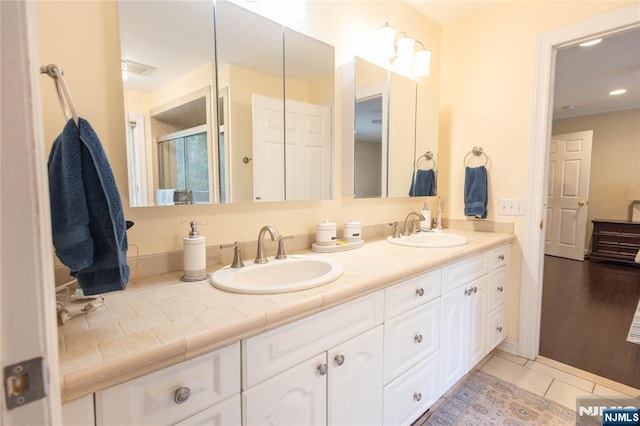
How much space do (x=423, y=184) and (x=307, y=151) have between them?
107 cm

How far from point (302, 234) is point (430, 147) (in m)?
1.28

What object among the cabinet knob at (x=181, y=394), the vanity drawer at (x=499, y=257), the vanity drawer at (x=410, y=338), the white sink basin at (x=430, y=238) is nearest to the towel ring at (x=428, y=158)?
the white sink basin at (x=430, y=238)

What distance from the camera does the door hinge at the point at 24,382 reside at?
359 mm

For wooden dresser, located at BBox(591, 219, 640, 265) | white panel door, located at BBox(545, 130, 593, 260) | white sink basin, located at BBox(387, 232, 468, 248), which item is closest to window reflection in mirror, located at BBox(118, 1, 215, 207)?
white sink basin, located at BBox(387, 232, 468, 248)

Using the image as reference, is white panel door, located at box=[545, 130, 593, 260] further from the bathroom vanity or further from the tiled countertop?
the tiled countertop

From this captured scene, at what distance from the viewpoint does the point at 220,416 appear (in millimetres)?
757

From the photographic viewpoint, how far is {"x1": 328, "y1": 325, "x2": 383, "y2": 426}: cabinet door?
3.34 feet

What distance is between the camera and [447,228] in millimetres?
2428

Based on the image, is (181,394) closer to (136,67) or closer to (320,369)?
(320,369)

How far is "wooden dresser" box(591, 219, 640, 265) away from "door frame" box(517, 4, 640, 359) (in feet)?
12.2

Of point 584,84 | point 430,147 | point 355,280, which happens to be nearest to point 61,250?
point 355,280

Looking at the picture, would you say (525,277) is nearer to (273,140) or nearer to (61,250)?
(273,140)

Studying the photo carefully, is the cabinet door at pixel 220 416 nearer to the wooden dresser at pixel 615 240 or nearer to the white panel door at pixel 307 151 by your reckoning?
the white panel door at pixel 307 151

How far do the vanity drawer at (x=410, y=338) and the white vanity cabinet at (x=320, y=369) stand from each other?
0.21 ft
